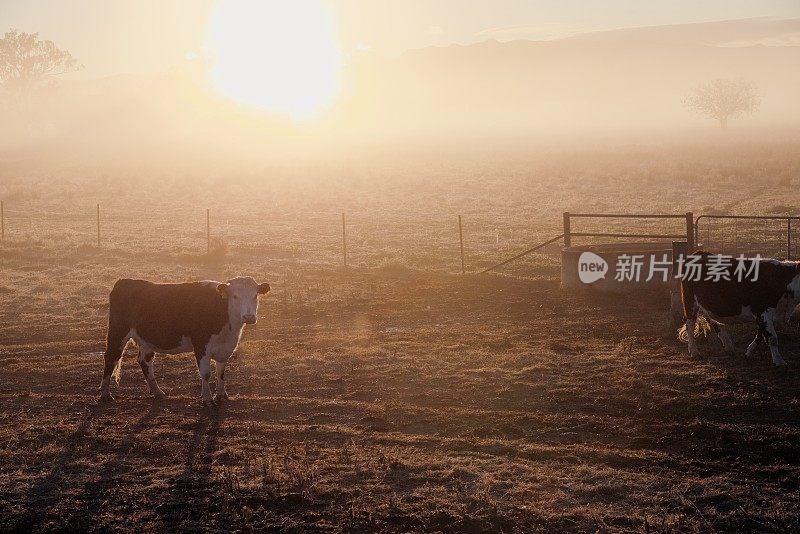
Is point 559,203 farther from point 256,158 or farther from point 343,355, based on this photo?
point 256,158

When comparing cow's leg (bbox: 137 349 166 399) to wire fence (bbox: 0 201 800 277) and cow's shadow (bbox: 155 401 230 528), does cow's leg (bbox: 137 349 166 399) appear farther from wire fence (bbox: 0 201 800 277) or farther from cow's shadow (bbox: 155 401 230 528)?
wire fence (bbox: 0 201 800 277)

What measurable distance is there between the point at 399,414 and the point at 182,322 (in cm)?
303

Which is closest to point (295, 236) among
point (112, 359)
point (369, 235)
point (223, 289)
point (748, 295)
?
point (369, 235)

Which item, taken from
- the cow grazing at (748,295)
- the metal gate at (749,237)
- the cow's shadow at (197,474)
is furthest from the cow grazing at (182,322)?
the metal gate at (749,237)

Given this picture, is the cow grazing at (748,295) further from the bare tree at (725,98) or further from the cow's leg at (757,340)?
the bare tree at (725,98)

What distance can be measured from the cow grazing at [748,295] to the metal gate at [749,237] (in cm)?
841

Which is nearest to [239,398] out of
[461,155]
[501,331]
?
[501,331]

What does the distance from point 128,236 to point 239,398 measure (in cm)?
1990

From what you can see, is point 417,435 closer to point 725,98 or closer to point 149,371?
point 149,371

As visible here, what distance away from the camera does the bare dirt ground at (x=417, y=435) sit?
24.2ft

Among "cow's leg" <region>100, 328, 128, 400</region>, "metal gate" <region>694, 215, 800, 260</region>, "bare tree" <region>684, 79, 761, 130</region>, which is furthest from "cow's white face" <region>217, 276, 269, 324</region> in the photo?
"bare tree" <region>684, 79, 761, 130</region>

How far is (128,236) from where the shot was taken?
96.7 ft

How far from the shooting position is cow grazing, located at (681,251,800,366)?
1195 cm

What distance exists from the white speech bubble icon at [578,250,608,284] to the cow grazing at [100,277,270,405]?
343 inches
